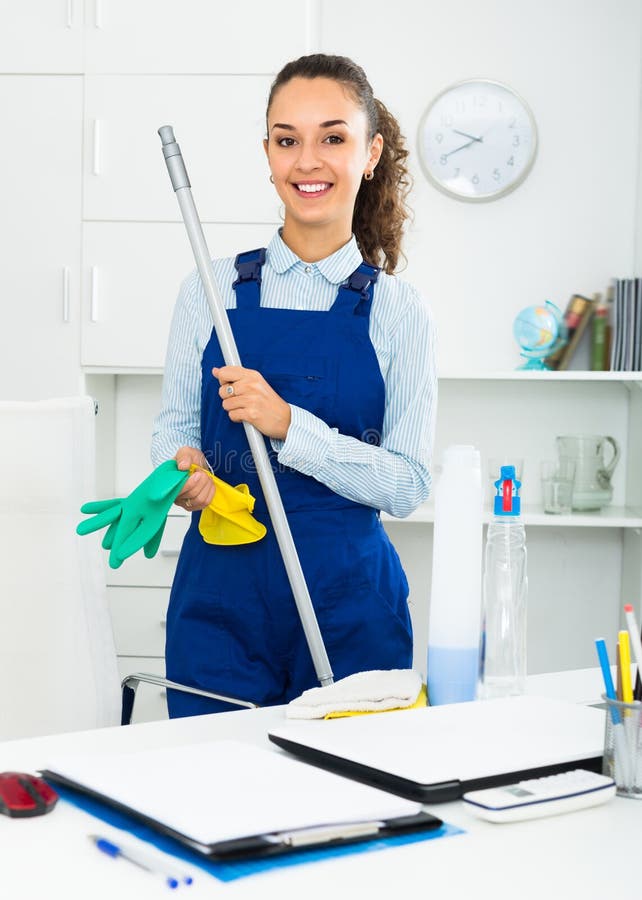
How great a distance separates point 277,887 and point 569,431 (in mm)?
3211

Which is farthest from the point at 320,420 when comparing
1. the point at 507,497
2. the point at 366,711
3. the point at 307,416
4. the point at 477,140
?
the point at 477,140

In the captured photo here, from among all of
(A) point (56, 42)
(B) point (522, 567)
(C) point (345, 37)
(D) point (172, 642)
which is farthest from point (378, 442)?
(C) point (345, 37)

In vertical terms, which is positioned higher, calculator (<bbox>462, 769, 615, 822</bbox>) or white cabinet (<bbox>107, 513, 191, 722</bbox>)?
calculator (<bbox>462, 769, 615, 822</bbox>)

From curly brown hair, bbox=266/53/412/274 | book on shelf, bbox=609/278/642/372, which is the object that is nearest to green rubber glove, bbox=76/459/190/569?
curly brown hair, bbox=266/53/412/274

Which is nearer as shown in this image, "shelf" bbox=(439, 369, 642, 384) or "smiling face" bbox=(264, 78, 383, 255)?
"smiling face" bbox=(264, 78, 383, 255)

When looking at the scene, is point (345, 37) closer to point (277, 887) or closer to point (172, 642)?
point (172, 642)

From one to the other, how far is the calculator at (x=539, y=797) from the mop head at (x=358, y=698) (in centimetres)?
26

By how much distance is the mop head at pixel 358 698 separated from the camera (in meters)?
1.17

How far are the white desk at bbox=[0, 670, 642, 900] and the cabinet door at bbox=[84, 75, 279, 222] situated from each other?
8.79 feet

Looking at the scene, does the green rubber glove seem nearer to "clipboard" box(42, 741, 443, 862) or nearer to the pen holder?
"clipboard" box(42, 741, 443, 862)

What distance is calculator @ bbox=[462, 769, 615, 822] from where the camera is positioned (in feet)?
2.90

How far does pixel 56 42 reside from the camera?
3.35 m

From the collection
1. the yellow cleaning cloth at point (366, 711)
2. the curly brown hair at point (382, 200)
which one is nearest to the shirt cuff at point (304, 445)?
the curly brown hair at point (382, 200)

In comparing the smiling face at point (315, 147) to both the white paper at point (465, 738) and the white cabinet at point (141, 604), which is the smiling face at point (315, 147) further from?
the white cabinet at point (141, 604)
